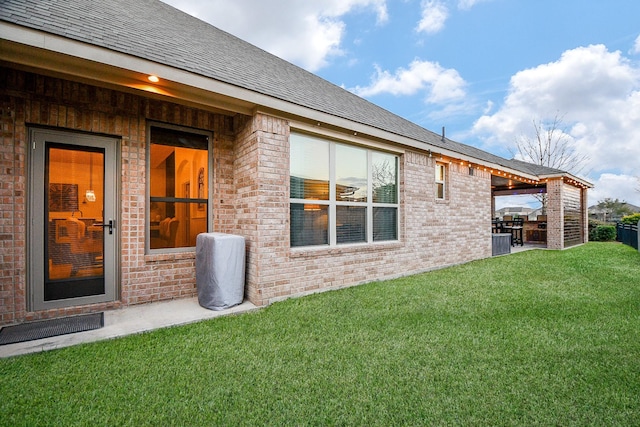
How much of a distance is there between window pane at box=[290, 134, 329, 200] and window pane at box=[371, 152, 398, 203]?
126 centimetres

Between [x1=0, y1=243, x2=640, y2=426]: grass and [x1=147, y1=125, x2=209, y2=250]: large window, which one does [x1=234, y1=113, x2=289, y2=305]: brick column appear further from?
[x1=147, y1=125, x2=209, y2=250]: large window

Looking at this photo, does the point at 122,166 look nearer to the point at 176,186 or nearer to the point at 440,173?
the point at 176,186

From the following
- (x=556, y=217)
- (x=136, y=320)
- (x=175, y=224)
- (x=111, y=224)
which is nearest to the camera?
(x=136, y=320)

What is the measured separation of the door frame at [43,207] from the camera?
3.48 meters

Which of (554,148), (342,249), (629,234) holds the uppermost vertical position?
(554,148)

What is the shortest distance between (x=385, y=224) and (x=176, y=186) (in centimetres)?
398

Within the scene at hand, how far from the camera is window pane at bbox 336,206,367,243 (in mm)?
5301

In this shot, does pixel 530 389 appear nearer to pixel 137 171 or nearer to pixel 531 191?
pixel 137 171

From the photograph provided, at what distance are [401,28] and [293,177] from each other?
99.0 feet

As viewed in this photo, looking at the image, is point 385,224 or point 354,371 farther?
point 385,224

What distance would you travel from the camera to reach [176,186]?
176 inches

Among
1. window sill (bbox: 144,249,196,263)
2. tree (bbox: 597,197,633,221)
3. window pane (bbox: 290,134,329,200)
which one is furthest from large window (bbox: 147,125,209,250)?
tree (bbox: 597,197,633,221)

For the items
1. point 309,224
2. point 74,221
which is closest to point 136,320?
point 74,221

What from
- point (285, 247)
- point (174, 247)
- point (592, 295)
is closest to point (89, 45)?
point (174, 247)
